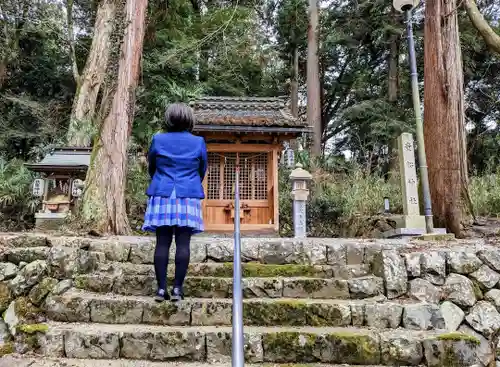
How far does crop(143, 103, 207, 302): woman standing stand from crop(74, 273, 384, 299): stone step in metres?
0.46

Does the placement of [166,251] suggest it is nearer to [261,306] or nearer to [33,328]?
[261,306]

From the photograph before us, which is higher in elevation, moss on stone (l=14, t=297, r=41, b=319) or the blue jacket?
the blue jacket

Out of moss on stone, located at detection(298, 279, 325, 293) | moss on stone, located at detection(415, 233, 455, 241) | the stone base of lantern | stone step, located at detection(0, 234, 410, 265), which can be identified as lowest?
moss on stone, located at detection(298, 279, 325, 293)

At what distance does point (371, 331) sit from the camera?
9.27 feet

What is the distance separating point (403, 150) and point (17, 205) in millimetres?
8056

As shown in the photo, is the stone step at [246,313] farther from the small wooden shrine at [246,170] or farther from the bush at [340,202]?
the small wooden shrine at [246,170]

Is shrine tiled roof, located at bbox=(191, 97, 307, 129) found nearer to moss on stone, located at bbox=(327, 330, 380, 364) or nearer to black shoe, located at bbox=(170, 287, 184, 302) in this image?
black shoe, located at bbox=(170, 287, 184, 302)

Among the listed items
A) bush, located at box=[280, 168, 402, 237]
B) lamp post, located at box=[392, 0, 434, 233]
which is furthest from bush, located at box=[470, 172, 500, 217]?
lamp post, located at box=[392, 0, 434, 233]

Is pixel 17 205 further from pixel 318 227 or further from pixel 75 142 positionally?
pixel 318 227

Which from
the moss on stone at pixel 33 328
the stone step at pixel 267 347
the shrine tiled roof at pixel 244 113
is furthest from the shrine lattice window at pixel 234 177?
the stone step at pixel 267 347

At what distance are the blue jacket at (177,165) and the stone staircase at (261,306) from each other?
0.93m

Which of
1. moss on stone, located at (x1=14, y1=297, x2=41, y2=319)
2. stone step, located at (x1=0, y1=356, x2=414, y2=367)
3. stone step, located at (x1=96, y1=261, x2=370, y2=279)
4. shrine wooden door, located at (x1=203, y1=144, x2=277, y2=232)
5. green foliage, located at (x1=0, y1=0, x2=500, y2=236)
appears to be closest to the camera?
stone step, located at (x1=0, y1=356, x2=414, y2=367)

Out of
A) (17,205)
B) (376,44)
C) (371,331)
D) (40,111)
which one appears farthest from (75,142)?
(376,44)

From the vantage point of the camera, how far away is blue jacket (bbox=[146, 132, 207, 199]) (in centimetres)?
286
